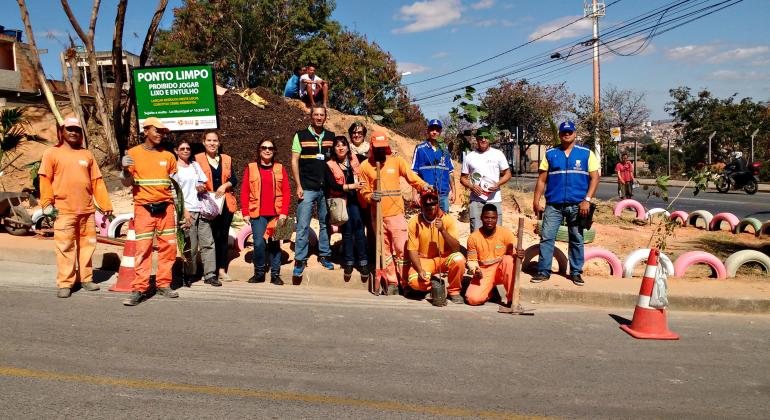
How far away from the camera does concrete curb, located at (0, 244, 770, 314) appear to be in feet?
20.8

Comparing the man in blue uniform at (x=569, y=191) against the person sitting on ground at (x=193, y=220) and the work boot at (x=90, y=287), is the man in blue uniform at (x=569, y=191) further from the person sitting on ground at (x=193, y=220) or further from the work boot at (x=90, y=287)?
the work boot at (x=90, y=287)

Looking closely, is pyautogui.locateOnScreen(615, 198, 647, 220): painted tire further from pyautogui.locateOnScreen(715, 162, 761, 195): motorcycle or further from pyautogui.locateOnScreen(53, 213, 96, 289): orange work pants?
pyautogui.locateOnScreen(53, 213, 96, 289): orange work pants

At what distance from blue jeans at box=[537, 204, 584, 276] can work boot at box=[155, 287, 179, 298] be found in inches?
168

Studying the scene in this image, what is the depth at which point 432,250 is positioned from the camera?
6727mm

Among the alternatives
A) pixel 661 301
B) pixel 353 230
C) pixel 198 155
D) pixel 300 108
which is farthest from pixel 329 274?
pixel 300 108

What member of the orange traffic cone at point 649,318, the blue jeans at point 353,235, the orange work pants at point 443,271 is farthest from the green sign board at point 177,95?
the orange traffic cone at point 649,318

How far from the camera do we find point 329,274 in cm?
761

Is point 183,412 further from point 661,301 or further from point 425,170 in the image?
point 425,170

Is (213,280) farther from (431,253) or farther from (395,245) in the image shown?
(431,253)

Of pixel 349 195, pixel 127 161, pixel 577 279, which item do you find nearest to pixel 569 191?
pixel 577 279

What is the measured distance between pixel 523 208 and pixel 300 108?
6.29 m

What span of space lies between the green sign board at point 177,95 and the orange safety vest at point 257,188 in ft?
12.1

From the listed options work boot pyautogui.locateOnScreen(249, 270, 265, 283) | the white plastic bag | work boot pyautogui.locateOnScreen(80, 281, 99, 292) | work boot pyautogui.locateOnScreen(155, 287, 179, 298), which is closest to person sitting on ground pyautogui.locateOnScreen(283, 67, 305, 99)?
work boot pyautogui.locateOnScreen(249, 270, 265, 283)

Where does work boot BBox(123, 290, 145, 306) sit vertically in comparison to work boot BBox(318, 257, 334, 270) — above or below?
below
